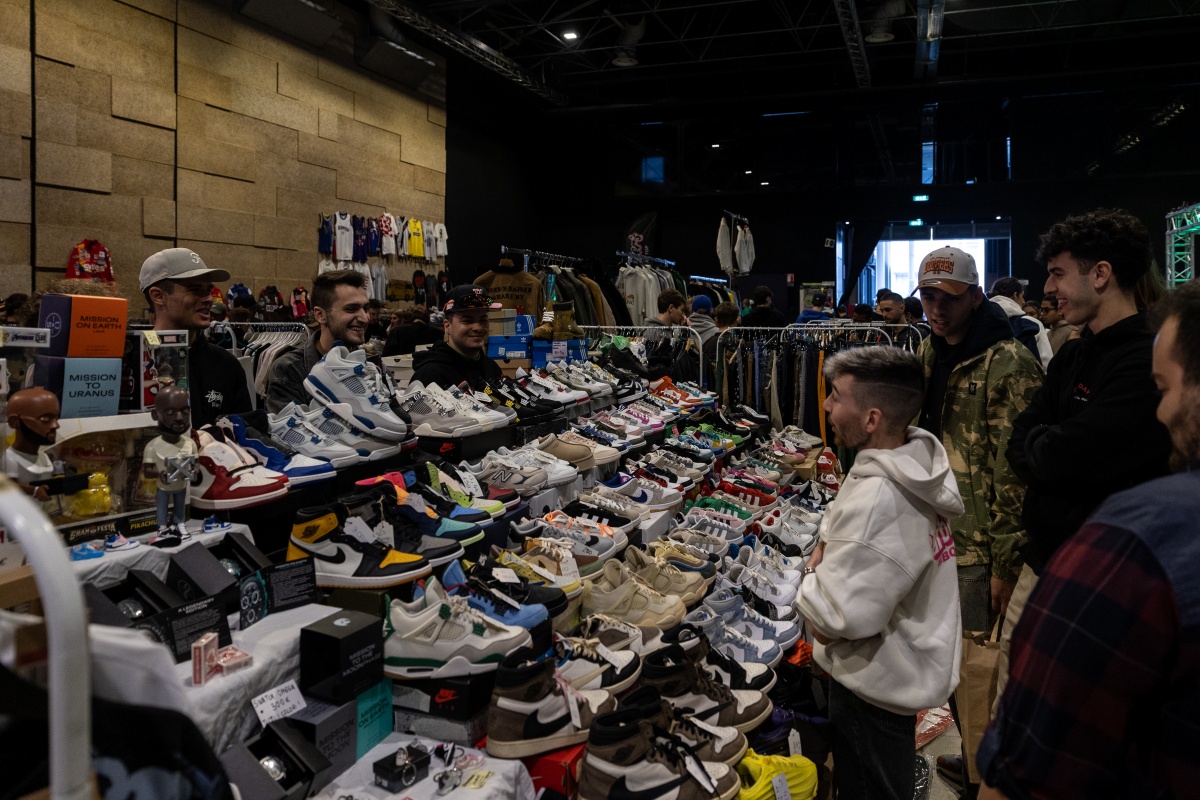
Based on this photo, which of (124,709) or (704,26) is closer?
(124,709)

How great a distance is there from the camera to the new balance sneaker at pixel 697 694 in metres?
2.25

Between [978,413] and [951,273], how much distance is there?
522mm

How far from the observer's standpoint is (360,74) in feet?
31.4

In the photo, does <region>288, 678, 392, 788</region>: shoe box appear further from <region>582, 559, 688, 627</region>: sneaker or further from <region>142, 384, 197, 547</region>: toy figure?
<region>582, 559, 688, 627</region>: sneaker

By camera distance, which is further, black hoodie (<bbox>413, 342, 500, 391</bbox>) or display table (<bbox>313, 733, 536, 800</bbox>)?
black hoodie (<bbox>413, 342, 500, 391</bbox>)

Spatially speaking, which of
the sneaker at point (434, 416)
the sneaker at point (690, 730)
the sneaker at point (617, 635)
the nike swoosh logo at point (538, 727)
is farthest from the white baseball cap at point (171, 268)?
the sneaker at point (690, 730)

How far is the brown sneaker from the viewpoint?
1.87 meters

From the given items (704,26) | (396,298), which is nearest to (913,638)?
(396,298)

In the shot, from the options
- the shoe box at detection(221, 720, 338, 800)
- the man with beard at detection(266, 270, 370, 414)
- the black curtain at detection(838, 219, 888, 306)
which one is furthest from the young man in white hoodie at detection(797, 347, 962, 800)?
the black curtain at detection(838, 219, 888, 306)

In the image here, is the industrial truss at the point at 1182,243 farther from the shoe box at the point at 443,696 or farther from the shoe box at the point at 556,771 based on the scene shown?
the shoe box at the point at 443,696

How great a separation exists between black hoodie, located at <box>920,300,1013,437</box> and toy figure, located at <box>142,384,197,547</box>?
2573 millimetres

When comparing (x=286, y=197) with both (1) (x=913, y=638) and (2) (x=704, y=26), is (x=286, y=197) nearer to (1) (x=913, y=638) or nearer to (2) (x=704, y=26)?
(2) (x=704, y=26)

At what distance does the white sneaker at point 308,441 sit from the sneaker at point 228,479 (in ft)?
1.04

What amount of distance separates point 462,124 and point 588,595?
1034 centimetres
